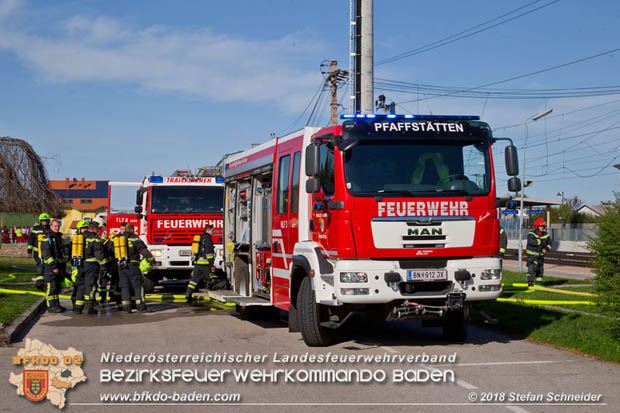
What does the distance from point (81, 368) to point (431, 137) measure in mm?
5313

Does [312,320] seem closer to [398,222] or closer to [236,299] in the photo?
[398,222]

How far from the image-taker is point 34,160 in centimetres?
3359

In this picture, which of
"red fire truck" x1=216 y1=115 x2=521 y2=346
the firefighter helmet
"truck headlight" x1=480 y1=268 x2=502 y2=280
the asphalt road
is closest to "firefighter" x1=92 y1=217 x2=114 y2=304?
the firefighter helmet

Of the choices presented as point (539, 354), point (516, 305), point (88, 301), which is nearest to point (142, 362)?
point (539, 354)

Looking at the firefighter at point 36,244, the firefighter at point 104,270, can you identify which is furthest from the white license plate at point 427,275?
the firefighter at point 36,244

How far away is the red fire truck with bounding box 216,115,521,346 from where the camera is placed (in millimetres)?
9398

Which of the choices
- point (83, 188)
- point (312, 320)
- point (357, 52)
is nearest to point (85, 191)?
point (83, 188)

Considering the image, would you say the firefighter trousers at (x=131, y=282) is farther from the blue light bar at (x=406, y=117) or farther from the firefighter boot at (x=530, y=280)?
the firefighter boot at (x=530, y=280)

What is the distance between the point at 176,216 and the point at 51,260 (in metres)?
4.77

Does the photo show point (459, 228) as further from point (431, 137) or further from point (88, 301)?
point (88, 301)

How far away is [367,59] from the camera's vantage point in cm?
2067

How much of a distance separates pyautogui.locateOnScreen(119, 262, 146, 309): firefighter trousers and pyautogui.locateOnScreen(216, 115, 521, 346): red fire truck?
5.56m

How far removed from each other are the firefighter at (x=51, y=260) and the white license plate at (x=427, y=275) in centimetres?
823

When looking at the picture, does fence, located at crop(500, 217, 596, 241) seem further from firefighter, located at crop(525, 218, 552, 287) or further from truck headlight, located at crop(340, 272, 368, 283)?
truck headlight, located at crop(340, 272, 368, 283)
